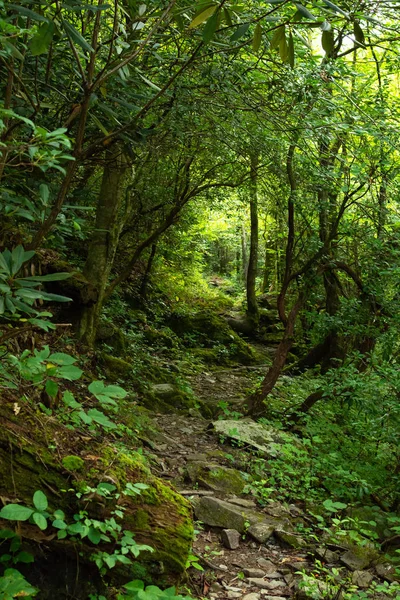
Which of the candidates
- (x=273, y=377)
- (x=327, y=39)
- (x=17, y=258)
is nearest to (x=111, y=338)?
(x=273, y=377)

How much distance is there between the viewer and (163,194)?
1093cm

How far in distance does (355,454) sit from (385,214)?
358cm

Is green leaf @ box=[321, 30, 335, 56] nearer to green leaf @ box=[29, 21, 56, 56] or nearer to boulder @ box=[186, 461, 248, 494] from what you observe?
green leaf @ box=[29, 21, 56, 56]

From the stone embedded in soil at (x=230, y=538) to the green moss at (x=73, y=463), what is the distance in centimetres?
197

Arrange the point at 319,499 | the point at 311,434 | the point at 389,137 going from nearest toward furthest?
the point at 319,499
the point at 389,137
the point at 311,434

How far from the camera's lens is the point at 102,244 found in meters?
7.19

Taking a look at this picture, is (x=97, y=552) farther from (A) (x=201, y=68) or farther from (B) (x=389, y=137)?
(B) (x=389, y=137)

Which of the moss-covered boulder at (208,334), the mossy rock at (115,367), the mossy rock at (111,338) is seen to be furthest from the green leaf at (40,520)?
the moss-covered boulder at (208,334)

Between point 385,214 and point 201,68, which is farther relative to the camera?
point 385,214

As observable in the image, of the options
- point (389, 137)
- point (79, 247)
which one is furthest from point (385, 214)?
point (79, 247)

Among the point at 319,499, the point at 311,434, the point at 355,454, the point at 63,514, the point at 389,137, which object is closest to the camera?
the point at 63,514

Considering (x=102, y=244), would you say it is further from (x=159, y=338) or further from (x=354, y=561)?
(x=354, y=561)

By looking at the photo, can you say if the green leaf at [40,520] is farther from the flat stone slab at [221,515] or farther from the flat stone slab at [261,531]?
the flat stone slab at [261,531]

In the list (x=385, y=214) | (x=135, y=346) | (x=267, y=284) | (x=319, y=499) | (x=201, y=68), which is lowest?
(x=319, y=499)
